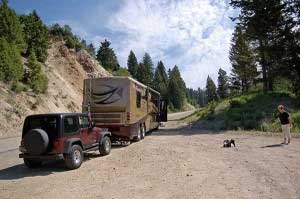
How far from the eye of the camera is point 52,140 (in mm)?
12070

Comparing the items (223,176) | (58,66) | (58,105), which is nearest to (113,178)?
(223,176)

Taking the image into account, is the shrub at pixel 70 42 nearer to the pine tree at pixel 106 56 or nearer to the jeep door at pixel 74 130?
the pine tree at pixel 106 56

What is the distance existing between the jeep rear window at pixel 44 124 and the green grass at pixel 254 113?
660 inches

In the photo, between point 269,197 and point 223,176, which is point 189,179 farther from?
point 269,197

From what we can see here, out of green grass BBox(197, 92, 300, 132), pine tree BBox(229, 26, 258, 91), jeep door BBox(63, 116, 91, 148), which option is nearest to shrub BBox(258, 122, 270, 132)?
green grass BBox(197, 92, 300, 132)

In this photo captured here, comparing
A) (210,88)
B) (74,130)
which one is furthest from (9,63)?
(210,88)

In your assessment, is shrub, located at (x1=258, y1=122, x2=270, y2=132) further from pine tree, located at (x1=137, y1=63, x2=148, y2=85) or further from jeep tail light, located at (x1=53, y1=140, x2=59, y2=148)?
pine tree, located at (x1=137, y1=63, x2=148, y2=85)

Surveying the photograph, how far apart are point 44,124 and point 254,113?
68.1 ft

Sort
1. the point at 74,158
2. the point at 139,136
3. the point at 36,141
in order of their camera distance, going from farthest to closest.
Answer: the point at 139,136, the point at 74,158, the point at 36,141

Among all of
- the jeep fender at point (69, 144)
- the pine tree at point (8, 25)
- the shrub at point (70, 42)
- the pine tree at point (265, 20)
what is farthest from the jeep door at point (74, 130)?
the shrub at point (70, 42)

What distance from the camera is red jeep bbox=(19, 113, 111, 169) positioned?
12.0m

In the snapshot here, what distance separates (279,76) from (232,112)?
200 inches

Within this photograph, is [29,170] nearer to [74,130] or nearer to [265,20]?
[74,130]

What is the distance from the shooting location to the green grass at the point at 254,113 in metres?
26.0
